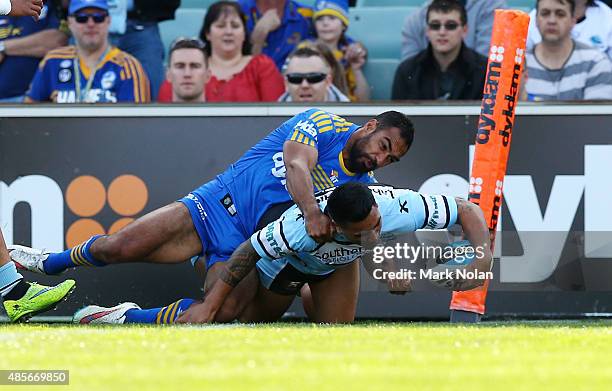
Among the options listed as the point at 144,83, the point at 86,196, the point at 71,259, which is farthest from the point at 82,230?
the point at 144,83

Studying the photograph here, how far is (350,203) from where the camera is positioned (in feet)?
25.1

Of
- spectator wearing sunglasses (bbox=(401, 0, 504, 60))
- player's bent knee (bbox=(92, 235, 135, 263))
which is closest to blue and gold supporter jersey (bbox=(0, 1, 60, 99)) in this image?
player's bent knee (bbox=(92, 235, 135, 263))

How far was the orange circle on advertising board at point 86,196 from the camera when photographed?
10039 mm

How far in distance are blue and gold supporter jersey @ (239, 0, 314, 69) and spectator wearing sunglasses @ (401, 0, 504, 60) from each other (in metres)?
0.90

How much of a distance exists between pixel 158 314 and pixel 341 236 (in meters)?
1.46

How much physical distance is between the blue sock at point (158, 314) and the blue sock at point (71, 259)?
24.1 inches

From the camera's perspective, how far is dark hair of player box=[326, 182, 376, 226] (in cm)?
763

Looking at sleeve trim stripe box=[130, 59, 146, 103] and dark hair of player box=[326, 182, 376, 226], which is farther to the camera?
sleeve trim stripe box=[130, 59, 146, 103]

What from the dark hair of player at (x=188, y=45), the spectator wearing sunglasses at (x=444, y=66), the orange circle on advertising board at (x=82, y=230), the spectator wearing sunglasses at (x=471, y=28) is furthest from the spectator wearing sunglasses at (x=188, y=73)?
the spectator wearing sunglasses at (x=471, y=28)

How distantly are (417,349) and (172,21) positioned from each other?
6718mm

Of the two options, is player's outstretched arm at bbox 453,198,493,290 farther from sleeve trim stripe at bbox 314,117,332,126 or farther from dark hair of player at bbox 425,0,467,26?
dark hair of player at bbox 425,0,467,26

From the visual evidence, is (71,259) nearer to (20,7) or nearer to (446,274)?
(20,7)

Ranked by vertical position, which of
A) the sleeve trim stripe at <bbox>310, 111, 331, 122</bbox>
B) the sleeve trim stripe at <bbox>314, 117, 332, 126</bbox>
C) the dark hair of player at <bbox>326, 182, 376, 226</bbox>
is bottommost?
the dark hair of player at <bbox>326, 182, 376, 226</bbox>

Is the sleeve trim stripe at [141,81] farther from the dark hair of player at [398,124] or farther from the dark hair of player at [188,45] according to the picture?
the dark hair of player at [398,124]
